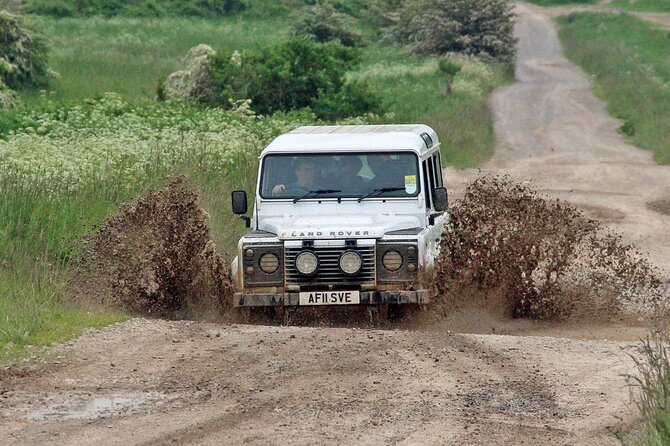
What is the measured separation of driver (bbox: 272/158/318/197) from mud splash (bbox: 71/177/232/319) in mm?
840

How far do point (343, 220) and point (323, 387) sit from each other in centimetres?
338

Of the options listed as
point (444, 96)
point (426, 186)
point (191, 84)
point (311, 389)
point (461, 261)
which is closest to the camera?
point (311, 389)

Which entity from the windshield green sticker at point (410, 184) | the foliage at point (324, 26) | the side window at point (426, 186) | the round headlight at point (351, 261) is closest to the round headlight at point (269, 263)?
the round headlight at point (351, 261)

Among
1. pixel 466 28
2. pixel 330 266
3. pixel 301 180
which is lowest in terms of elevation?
pixel 330 266

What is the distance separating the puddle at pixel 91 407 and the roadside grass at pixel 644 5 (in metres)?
69.4

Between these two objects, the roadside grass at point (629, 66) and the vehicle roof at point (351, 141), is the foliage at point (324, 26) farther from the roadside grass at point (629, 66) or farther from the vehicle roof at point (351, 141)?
the vehicle roof at point (351, 141)

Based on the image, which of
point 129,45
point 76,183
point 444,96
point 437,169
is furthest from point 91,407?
point 129,45

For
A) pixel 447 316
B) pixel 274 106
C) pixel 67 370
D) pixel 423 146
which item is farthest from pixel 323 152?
pixel 274 106

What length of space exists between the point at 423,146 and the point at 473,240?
1.02m

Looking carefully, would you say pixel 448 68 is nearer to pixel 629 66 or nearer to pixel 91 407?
pixel 629 66

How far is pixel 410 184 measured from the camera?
39.7 ft

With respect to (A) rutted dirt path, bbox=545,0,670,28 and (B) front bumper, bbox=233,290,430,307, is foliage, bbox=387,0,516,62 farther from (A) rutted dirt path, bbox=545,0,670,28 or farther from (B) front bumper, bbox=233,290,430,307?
(B) front bumper, bbox=233,290,430,307

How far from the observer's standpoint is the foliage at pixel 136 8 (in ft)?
191

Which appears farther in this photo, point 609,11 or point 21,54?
point 609,11
